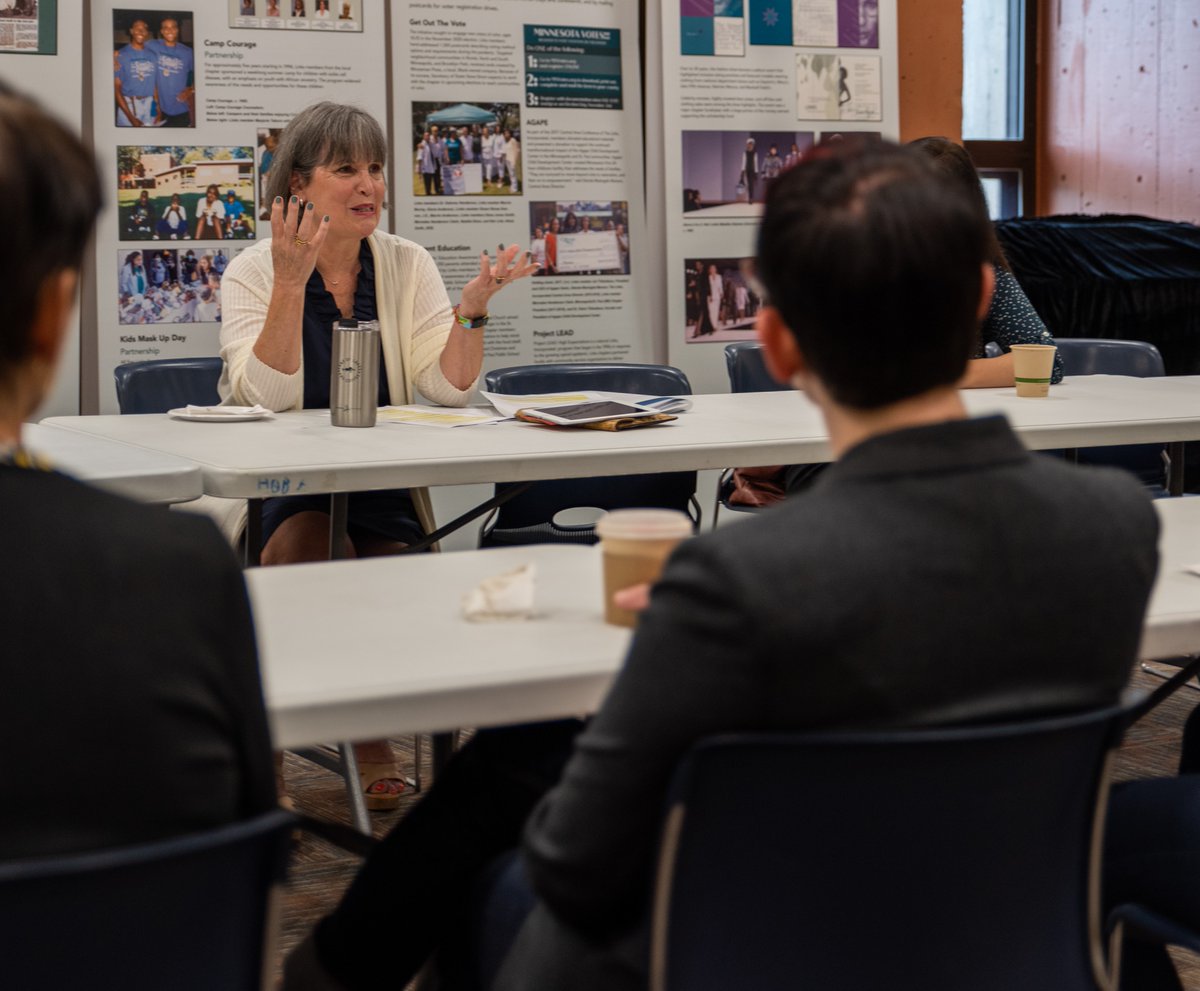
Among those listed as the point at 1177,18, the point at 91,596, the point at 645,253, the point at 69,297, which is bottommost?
the point at 91,596

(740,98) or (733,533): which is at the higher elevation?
(740,98)

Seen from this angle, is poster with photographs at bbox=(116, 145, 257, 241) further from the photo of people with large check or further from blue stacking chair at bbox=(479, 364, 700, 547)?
blue stacking chair at bbox=(479, 364, 700, 547)

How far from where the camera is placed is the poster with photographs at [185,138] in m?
4.17

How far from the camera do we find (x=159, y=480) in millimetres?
1988

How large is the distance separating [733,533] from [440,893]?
60 cm

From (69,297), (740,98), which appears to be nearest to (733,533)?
(69,297)

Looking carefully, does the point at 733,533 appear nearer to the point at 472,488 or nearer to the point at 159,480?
the point at 159,480

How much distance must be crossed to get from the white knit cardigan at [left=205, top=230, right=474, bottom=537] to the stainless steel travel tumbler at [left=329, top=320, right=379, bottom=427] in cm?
24

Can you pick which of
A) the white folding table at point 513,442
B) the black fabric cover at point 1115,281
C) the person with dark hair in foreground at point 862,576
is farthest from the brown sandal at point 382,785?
the black fabric cover at point 1115,281

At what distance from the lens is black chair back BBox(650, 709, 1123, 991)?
0.94m

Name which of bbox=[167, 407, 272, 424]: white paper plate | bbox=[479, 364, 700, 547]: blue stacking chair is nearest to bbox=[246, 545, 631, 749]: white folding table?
bbox=[167, 407, 272, 424]: white paper plate

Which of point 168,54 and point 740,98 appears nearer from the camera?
point 168,54

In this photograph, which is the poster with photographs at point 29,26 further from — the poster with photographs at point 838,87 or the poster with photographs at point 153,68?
the poster with photographs at point 838,87

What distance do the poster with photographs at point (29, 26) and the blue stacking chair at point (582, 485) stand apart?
1697mm
